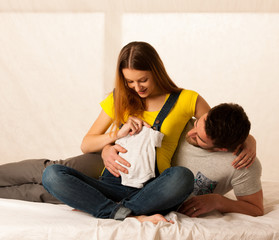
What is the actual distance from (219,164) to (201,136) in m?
0.20

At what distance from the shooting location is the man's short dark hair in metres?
1.64

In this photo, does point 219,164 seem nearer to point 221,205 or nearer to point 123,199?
point 221,205

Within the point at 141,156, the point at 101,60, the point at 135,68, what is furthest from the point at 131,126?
the point at 101,60

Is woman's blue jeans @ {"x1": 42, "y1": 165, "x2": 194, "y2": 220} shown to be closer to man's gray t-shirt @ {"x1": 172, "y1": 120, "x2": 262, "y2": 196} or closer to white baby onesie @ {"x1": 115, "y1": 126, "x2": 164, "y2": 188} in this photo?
white baby onesie @ {"x1": 115, "y1": 126, "x2": 164, "y2": 188}

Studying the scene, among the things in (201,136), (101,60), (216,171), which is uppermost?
(101,60)

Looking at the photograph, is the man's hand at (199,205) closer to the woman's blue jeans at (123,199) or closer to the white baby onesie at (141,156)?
the woman's blue jeans at (123,199)

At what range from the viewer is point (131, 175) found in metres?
1.78

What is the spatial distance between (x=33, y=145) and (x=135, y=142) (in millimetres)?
2001

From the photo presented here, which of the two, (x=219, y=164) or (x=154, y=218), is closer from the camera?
(x=154, y=218)

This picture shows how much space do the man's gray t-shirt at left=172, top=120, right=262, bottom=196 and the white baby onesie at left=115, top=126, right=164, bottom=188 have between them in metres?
0.20

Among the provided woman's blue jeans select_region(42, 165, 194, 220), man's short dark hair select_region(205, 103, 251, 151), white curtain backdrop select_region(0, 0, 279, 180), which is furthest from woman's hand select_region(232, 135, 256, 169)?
white curtain backdrop select_region(0, 0, 279, 180)

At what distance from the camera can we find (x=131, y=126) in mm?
1814

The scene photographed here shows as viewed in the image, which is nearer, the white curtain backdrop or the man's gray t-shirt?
the man's gray t-shirt

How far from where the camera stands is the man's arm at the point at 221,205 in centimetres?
179
